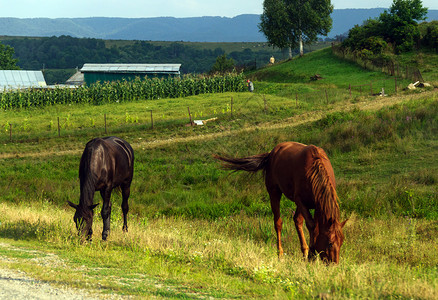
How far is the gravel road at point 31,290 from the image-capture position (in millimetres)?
5953

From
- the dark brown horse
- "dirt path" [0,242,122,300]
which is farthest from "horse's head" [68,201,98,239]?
"dirt path" [0,242,122,300]

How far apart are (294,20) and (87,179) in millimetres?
65825

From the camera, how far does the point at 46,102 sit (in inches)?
1711

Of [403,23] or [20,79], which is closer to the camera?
[403,23]

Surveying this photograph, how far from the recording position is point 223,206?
15.4m

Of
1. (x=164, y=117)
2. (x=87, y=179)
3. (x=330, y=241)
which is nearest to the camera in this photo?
(x=330, y=241)

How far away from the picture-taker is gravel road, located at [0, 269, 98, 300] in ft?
19.5

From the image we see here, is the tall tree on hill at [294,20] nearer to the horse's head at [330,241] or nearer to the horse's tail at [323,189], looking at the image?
the horse's tail at [323,189]

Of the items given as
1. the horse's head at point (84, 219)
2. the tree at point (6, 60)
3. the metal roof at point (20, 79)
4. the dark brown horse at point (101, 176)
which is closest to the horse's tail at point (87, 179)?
the dark brown horse at point (101, 176)

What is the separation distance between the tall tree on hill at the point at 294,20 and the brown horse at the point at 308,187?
6298 centimetres

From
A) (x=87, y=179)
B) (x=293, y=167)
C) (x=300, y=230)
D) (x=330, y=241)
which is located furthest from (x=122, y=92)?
(x=330, y=241)

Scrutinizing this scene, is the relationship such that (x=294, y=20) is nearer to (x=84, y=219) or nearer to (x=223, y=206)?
(x=223, y=206)

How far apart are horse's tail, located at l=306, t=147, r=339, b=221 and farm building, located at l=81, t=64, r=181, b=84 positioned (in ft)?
175

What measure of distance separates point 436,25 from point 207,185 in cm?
4923
